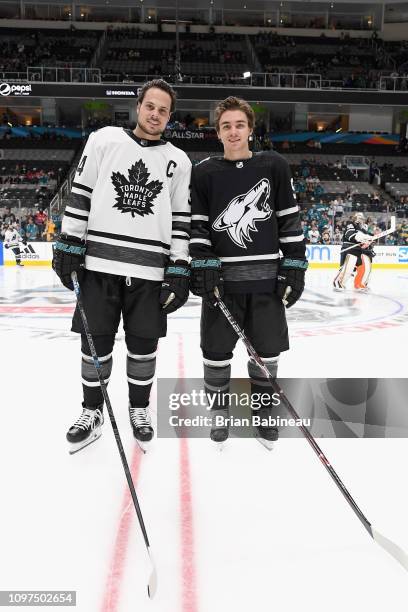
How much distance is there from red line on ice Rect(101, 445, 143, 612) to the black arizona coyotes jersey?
43.1 inches

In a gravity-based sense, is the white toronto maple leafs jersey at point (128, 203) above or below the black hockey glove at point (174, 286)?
above

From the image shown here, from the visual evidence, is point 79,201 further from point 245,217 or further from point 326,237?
point 326,237

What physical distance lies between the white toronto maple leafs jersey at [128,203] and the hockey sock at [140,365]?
0.33 meters

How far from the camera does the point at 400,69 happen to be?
23.5 meters

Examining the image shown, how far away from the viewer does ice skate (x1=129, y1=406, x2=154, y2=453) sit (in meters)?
2.62

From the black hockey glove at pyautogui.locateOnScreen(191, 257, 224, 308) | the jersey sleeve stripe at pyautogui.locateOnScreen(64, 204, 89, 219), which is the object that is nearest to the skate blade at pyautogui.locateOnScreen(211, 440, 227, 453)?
the black hockey glove at pyautogui.locateOnScreen(191, 257, 224, 308)

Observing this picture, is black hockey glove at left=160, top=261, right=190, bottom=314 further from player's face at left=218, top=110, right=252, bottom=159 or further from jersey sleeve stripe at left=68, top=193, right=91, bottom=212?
player's face at left=218, top=110, right=252, bottom=159

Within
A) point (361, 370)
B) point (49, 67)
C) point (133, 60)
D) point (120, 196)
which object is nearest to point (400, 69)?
point (133, 60)

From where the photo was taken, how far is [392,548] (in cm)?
171

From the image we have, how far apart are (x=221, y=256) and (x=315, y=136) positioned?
2278 cm

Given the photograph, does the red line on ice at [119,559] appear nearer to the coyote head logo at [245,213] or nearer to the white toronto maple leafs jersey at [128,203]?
the white toronto maple leafs jersey at [128,203]

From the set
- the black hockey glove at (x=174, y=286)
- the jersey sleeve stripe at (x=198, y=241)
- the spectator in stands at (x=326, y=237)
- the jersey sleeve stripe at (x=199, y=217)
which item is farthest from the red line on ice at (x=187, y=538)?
the spectator in stands at (x=326, y=237)

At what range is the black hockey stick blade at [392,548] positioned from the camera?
1669mm

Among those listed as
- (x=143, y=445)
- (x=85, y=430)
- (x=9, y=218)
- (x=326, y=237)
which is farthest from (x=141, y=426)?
(x=9, y=218)
